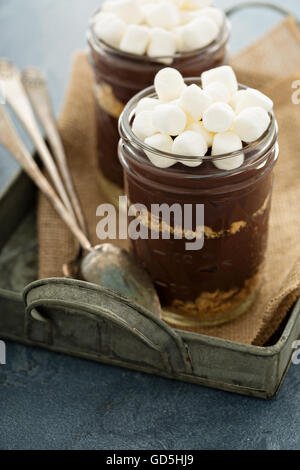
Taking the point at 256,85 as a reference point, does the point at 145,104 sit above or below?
above

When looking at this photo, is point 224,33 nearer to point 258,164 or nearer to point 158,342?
point 258,164

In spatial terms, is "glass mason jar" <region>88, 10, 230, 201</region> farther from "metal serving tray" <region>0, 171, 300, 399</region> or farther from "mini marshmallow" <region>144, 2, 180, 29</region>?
"metal serving tray" <region>0, 171, 300, 399</region>

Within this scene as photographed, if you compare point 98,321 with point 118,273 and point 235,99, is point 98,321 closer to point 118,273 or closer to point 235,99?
point 118,273

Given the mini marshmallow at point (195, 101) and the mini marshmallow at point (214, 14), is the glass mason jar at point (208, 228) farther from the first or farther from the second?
the mini marshmallow at point (214, 14)

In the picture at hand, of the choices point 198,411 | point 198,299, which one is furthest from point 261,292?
point 198,411

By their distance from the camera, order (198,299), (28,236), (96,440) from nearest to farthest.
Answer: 1. (96,440)
2. (198,299)
3. (28,236)

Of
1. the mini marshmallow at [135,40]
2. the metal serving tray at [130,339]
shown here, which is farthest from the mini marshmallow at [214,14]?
the metal serving tray at [130,339]
